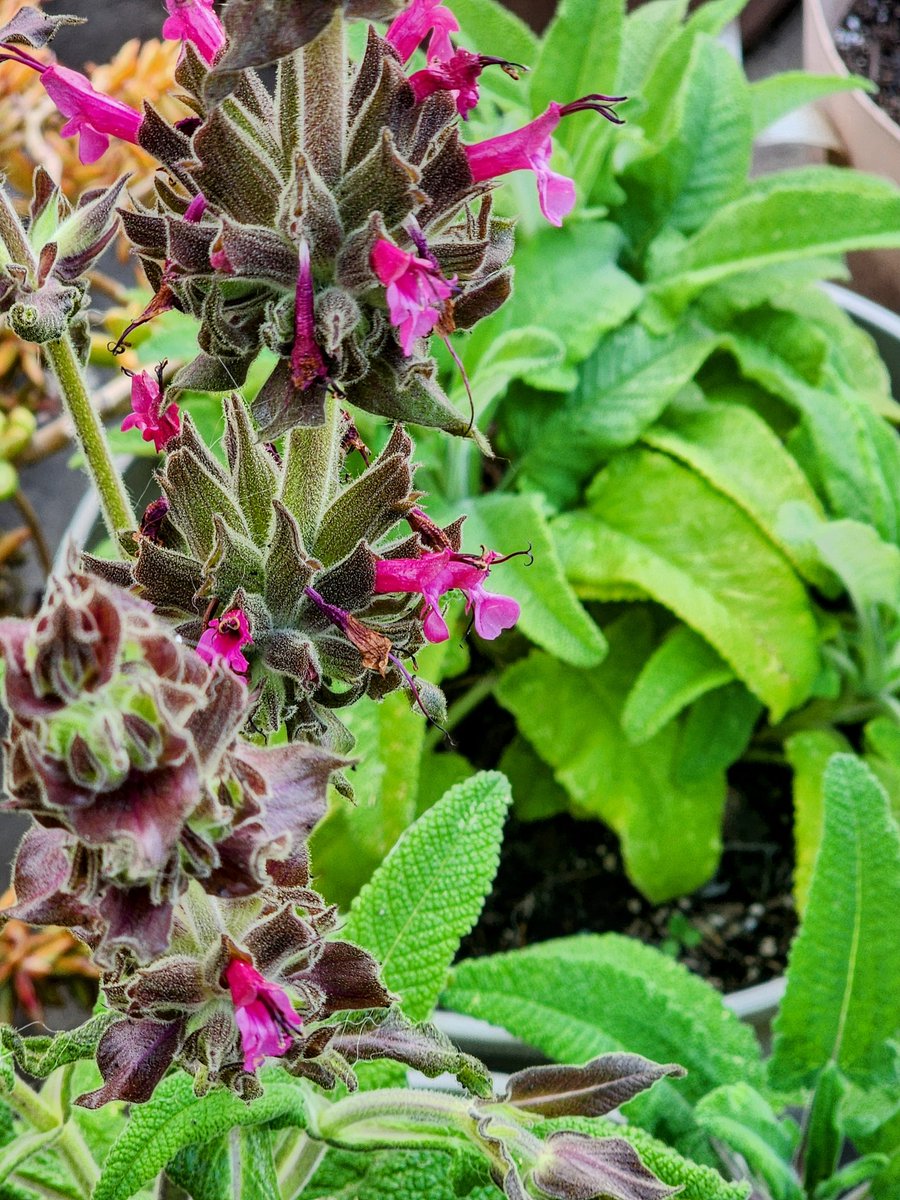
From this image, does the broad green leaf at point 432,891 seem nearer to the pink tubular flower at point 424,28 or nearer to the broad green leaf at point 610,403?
the pink tubular flower at point 424,28

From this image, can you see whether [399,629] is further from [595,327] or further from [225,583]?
[595,327]

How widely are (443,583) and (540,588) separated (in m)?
0.43

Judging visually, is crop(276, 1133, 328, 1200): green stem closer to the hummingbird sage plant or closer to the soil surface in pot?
the hummingbird sage plant

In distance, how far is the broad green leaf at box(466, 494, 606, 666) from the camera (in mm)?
753

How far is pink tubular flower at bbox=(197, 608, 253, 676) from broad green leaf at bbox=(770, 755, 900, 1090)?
400 mm

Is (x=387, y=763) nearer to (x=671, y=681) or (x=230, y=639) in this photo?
(x=671, y=681)

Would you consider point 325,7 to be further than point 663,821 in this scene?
No

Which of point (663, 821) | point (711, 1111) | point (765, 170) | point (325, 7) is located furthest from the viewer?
point (765, 170)

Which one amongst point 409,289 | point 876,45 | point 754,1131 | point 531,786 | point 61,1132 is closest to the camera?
Result: point 409,289

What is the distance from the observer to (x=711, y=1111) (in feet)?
1.89

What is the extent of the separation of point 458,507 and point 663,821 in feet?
0.88

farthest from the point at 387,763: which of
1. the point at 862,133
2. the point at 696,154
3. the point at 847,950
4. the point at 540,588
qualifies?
the point at 862,133

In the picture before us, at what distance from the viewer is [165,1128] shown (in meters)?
0.38

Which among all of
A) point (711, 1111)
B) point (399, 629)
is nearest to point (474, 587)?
point (399, 629)
